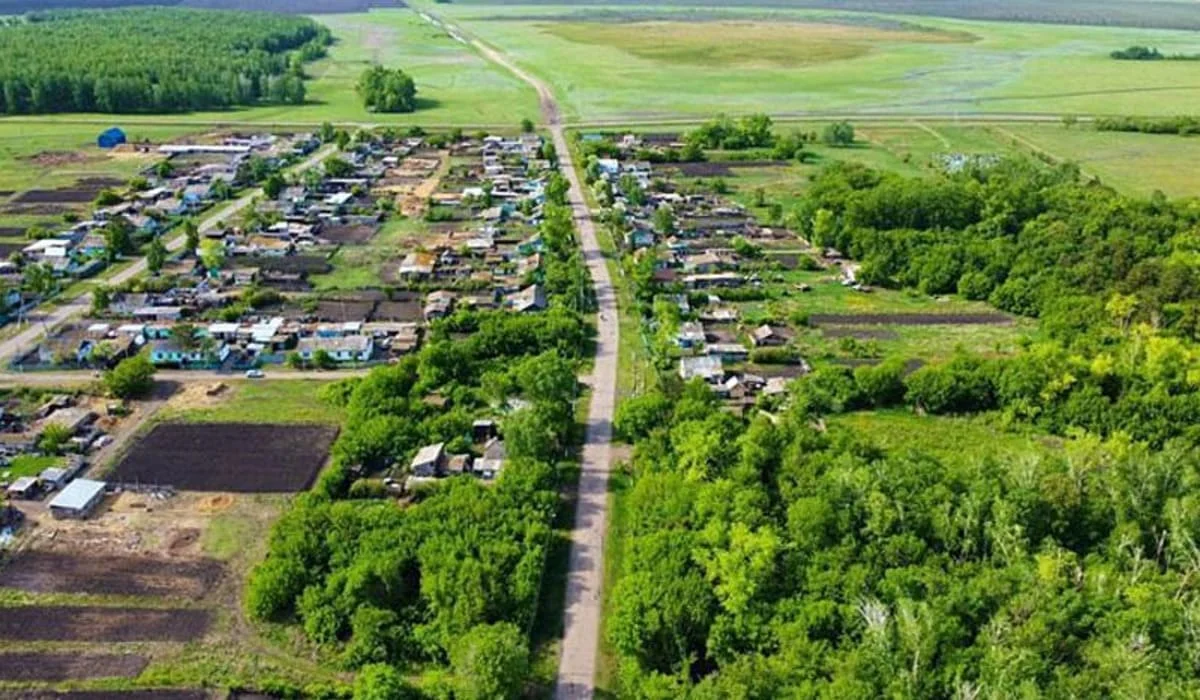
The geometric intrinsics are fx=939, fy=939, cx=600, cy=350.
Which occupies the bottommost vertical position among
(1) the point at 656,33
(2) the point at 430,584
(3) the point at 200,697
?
(3) the point at 200,697

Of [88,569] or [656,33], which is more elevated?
[656,33]

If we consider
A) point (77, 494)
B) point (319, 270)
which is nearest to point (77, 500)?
point (77, 494)

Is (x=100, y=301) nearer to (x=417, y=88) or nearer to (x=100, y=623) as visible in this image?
(x=100, y=623)

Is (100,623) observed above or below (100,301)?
below

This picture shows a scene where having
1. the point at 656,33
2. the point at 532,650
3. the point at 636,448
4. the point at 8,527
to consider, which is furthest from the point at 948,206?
the point at 656,33

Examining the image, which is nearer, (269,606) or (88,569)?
(269,606)

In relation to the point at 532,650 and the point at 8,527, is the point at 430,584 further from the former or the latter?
the point at 8,527

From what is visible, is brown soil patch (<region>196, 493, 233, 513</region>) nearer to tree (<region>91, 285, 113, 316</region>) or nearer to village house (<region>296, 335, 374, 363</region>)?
village house (<region>296, 335, 374, 363</region>)
